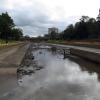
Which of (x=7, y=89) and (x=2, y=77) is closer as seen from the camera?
Result: (x=7, y=89)

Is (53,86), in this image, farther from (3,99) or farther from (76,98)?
(3,99)

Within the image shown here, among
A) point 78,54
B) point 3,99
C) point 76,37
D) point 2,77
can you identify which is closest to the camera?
point 3,99

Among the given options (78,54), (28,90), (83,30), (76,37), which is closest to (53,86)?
(28,90)

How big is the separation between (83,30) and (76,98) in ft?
408

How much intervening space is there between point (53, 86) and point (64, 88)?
0.89 m

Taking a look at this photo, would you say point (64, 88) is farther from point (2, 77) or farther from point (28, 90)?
point (2, 77)

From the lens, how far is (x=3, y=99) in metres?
12.4

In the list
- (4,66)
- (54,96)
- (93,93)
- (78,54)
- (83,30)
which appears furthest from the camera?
(83,30)

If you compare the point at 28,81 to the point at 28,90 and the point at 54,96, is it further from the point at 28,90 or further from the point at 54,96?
the point at 54,96

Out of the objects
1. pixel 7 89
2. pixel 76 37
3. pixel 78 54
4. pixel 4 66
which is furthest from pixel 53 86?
pixel 76 37

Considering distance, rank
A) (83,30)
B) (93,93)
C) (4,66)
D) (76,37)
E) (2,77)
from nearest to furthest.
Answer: (93,93) → (2,77) → (4,66) → (83,30) → (76,37)

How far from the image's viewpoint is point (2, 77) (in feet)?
59.2

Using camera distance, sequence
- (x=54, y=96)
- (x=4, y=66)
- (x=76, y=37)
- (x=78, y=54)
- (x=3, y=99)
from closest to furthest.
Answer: (x=3, y=99), (x=54, y=96), (x=4, y=66), (x=78, y=54), (x=76, y=37)

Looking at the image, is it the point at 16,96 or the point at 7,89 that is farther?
the point at 7,89
